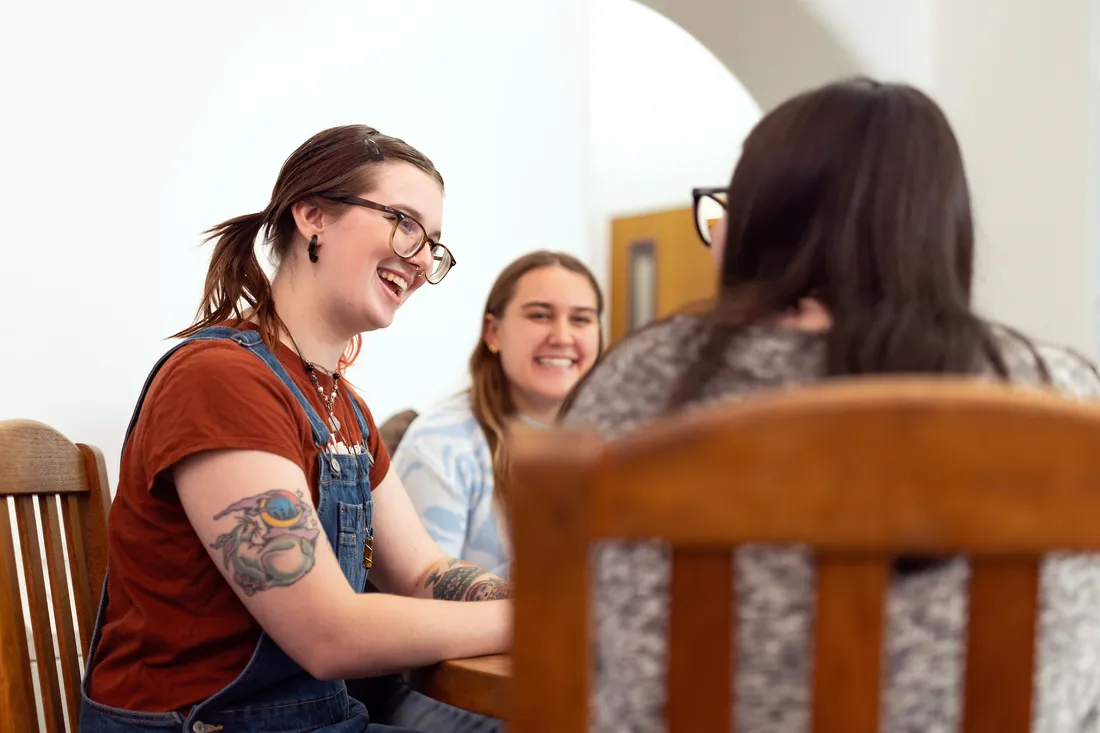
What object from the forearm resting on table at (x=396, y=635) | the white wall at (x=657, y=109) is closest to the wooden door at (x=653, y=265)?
the white wall at (x=657, y=109)

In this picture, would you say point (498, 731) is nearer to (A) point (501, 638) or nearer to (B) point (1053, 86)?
(A) point (501, 638)

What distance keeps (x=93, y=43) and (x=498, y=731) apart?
1615 millimetres

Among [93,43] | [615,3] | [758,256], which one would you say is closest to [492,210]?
[93,43]

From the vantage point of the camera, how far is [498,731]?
1685 millimetres

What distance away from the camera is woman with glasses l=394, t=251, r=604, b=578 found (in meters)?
2.31

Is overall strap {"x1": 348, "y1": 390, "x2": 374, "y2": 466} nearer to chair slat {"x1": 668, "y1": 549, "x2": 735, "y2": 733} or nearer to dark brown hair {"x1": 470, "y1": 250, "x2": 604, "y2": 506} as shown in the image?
dark brown hair {"x1": 470, "y1": 250, "x2": 604, "y2": 506}

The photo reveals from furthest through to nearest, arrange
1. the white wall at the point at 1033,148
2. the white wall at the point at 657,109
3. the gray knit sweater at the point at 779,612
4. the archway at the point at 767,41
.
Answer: the white wall at the point at 657,109 → the archway at the point at 767,41 → the white wall at the point at 1033,148 → the gray knit sweater at the point at 779,612

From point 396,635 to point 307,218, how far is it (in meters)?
0.72

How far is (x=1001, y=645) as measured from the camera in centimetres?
53

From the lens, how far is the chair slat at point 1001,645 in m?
0.53

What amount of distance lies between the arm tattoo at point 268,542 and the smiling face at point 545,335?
4.48 feet

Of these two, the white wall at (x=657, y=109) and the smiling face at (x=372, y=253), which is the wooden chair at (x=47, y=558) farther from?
the white wall at (x=657, y=109)

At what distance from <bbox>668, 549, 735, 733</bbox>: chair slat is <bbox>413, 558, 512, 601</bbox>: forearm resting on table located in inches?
39.3

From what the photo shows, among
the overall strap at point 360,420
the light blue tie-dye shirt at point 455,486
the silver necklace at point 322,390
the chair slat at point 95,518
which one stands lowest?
the light blue tie-dye shirt at point 455,486
